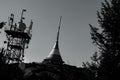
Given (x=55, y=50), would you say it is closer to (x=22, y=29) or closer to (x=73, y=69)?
(x=22, y=29)

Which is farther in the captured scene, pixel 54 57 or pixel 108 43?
pixel 54 57

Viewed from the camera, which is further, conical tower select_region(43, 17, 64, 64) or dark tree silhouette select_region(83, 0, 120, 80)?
conical tower select_region(43, 17, 64, 64)

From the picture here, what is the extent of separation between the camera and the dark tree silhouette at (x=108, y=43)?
640 inches

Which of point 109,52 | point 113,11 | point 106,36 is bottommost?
point 109,52

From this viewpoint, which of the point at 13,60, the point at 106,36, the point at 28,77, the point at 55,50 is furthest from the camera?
the point at 55,50

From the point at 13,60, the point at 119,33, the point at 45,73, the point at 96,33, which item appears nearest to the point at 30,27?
the point at 13,60

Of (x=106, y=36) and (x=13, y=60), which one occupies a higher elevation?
(x=106, y=36)

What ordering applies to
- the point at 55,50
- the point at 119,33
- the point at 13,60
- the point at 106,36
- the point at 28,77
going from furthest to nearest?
the point at 55,50
the point at 13,60
the point at 28,77
the point at 106,36
the point at 119,33

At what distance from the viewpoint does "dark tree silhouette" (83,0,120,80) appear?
16.3 m

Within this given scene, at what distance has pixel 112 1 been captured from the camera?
19328mm

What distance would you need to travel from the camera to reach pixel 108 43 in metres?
18.1

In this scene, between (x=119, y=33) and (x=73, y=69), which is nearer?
(x=119, y=33)

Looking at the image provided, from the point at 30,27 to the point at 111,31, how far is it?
1981cm

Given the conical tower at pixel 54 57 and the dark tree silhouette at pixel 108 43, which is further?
the conical tower at pixel 54 57
